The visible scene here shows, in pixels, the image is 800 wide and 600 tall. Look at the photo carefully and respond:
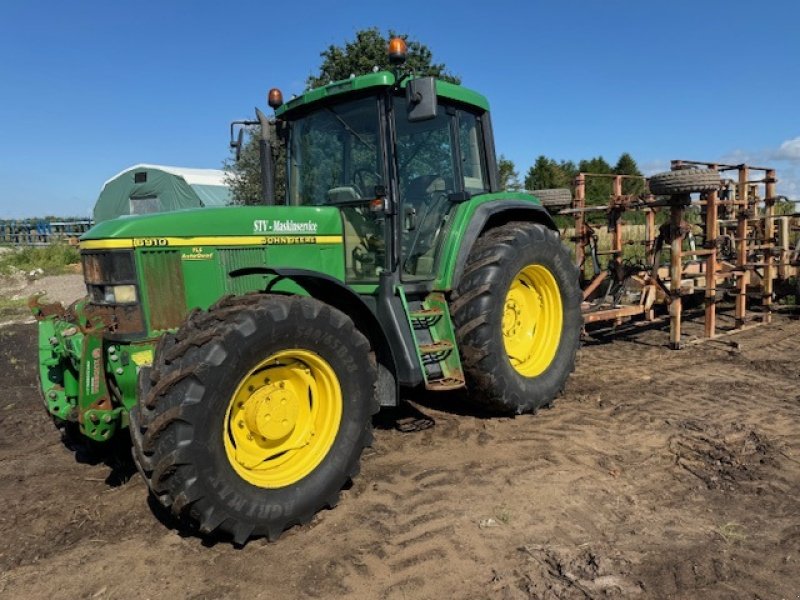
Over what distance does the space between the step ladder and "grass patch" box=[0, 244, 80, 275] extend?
51.4ft

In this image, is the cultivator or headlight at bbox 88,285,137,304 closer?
headlight at bbox 88,285,137,304

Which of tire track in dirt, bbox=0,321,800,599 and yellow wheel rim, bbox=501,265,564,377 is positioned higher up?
yellow wheel rim, bbox=501,265,564,377

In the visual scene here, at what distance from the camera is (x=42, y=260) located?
725 inches

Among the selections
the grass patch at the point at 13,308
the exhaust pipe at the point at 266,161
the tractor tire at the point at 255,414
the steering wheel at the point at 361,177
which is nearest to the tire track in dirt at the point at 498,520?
the tractor tire at the point at 255,414

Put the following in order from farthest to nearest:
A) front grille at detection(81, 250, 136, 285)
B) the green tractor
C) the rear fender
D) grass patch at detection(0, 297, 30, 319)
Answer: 1. grass patch at detection(0, 297, 30, 319)
2. the rear fender
3. front grille at detection(81, 250, 136, 285)
4. the green tractor

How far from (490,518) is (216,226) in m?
2.24

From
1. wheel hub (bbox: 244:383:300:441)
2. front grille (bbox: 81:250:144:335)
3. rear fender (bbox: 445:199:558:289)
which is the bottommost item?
wheel hub (bbox: 244:383:300:441)

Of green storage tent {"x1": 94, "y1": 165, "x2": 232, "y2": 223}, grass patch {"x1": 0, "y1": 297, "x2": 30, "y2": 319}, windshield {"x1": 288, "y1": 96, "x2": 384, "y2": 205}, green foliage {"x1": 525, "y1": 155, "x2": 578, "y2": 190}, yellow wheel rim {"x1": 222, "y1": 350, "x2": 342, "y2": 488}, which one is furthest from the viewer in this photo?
green foliage {"x1": 525, "y1": 155, "x2": 578, "y2": 190}

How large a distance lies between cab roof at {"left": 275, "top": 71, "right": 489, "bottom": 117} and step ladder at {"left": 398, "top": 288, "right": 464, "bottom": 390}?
138cm

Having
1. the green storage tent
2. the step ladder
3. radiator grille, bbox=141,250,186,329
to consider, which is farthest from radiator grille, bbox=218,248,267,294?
the green storage tent

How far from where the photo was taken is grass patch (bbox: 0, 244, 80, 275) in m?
17.3

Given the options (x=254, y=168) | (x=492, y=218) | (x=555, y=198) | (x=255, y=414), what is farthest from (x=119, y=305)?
(x=254, y=168)

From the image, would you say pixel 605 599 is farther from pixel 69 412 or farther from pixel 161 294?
pixel 69 412

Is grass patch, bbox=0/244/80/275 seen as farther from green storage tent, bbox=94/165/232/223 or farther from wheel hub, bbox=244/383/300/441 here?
wheel hub, bbox=244/383/300/441
